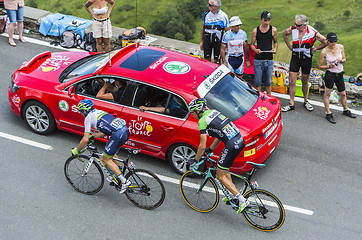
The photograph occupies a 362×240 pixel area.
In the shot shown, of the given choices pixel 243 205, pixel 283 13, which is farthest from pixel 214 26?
pixel 283 13

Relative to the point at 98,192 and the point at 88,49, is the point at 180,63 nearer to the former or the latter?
the point at 98,192

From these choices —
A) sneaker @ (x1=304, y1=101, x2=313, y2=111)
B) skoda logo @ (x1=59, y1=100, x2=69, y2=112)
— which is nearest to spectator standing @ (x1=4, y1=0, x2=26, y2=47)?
skoda logo @ (x1=59, y1=100, x2=69, y2=112)

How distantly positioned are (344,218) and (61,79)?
557 cm

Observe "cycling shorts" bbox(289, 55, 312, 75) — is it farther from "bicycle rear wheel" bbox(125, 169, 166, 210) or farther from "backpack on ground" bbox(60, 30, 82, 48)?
"backpack on ground" bbox(60, 30, 82, 48)

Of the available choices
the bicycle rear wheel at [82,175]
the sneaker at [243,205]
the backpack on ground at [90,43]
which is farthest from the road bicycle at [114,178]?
the backpack on ground at [90,43]

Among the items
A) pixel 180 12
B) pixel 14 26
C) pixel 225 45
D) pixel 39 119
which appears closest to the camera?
pixel 39 119

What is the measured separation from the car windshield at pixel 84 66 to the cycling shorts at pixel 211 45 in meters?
2.72

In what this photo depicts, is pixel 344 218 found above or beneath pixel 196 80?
beneath

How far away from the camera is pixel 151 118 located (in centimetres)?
732

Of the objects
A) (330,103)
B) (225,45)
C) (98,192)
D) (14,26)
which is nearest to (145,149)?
(98,192)

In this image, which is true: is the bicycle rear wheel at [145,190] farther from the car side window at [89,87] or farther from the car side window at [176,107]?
the car side window at [89,87]

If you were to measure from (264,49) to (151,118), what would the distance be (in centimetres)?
341

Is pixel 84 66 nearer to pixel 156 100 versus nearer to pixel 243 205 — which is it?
pixel 156 100

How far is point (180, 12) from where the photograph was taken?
84812 millimetres
